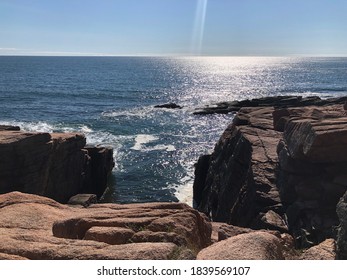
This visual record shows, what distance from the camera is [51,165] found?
2716 centimetres

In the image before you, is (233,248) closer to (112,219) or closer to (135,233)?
(135,233)

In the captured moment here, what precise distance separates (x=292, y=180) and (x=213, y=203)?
29.5 ft

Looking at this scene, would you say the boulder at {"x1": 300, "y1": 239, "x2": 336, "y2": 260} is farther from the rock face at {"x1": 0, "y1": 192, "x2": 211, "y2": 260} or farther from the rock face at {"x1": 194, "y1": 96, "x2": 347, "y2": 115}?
the rock face at {"x1": 194, "y1": 96, "x2": 347, "y2": 115}

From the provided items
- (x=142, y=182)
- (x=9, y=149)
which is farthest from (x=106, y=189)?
(x=9, y=149)

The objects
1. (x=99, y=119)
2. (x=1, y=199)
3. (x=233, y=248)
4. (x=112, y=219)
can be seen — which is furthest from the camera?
(x=99, y=119)

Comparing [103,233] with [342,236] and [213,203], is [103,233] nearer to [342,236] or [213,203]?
[342,236]

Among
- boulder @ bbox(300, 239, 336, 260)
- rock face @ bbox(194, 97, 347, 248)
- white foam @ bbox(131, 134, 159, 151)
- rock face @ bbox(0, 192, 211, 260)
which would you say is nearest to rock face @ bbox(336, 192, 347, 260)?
boulder @ bbox(300, 239, 336, 260)

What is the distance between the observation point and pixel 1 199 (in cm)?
1212

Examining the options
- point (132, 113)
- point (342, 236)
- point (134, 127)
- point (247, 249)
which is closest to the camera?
point (247, 249)

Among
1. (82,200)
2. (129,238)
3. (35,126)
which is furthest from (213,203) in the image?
(35,126)

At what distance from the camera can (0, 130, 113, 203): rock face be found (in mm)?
22547

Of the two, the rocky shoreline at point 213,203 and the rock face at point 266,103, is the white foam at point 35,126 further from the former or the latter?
the rock face at point 266,103

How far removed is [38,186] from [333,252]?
67.5 ft
